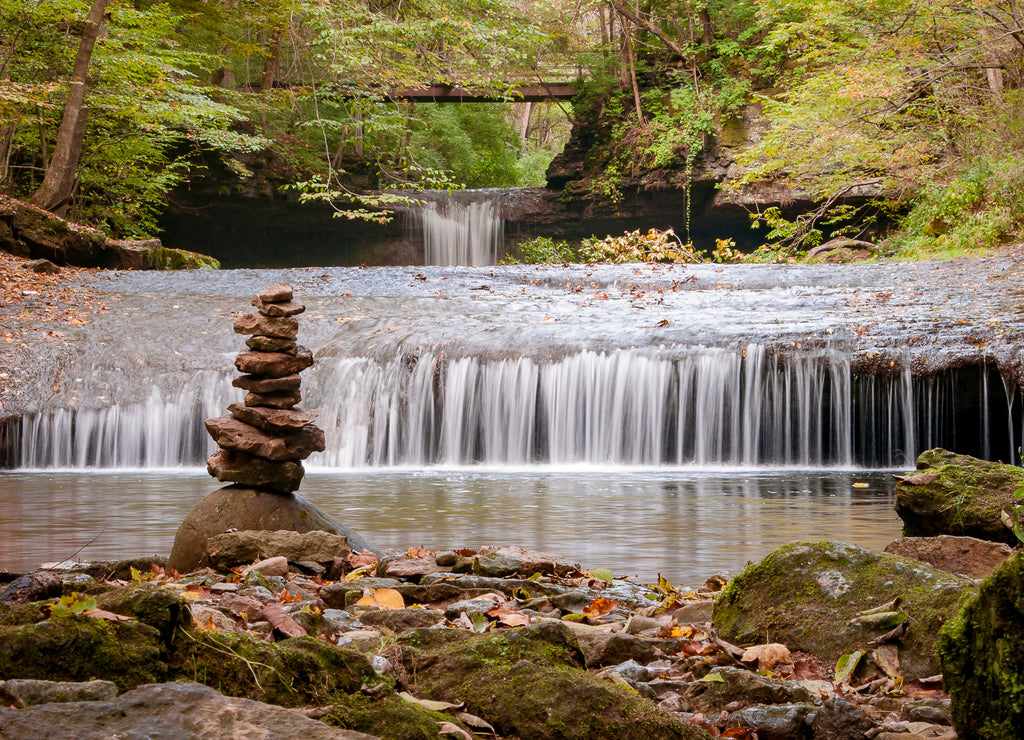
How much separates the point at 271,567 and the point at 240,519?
1082mm

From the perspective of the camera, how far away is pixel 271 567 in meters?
3.96

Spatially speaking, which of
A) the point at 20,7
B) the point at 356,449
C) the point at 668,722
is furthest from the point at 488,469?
the point at 20,7

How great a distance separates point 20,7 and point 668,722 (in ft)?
66.4

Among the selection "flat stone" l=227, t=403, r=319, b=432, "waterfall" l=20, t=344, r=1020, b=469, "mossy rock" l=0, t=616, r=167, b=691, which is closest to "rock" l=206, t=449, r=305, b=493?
"flat stone" l=227, t=403, r=319, b=432

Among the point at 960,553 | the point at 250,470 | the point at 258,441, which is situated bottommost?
the point at 960,553

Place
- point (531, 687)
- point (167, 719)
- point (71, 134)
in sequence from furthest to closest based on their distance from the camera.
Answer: point (71, 134) → point (531, 687) → point (167, 719)

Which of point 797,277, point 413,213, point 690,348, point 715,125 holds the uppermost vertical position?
point 715,125

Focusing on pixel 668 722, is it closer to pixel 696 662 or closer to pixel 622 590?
pixel 696 662

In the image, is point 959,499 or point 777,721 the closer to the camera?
point 777,721

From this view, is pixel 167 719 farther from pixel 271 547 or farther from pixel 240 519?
pixel 240 519

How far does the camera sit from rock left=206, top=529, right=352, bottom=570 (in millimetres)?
4219

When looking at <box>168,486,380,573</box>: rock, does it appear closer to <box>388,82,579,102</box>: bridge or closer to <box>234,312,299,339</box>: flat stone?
<box>234,312,299,339</box>: flat stone

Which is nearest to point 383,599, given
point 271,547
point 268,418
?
point 271,547

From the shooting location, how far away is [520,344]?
41.5ft
